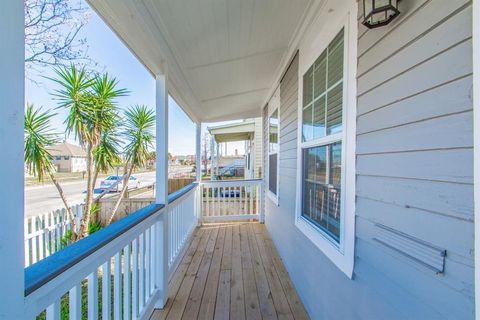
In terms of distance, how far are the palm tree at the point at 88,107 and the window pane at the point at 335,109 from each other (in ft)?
10.6

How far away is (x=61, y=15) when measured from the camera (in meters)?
2.42

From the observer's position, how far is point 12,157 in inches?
29.4

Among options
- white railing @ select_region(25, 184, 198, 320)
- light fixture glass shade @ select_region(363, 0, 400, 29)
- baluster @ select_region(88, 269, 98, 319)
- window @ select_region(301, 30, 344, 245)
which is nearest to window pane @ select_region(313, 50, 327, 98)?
window @ select_region(301, 30, 344, 245)

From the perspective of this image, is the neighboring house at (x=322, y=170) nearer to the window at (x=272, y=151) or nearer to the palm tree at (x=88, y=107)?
the window at (x=272, y=151)

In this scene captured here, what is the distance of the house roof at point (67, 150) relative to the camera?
2.97m

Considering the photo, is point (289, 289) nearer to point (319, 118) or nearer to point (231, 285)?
point (231, 285)

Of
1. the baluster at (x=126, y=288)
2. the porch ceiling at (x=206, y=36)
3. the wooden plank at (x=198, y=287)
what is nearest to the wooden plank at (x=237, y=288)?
the wooden plank at (x=198, y=287)

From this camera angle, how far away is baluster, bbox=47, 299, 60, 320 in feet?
3.30

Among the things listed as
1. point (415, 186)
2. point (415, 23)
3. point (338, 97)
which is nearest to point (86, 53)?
point (338, 97)

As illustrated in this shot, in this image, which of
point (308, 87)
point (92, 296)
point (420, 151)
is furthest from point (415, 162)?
point (92, 296)

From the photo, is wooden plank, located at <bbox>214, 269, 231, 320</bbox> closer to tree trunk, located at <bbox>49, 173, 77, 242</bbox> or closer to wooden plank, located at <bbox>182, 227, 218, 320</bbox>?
wooden plank, located at <bbox>182, 227, 218, 320</bbox>

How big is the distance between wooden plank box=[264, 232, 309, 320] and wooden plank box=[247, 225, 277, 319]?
0.18 meters

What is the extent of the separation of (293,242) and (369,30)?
2204 mm

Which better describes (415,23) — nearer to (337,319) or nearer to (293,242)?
(337,319)
